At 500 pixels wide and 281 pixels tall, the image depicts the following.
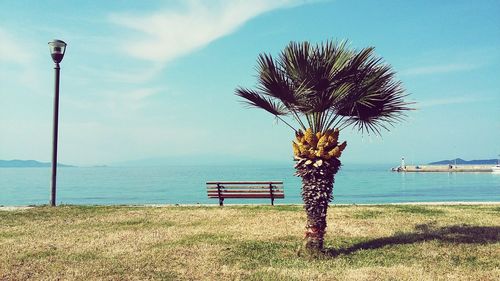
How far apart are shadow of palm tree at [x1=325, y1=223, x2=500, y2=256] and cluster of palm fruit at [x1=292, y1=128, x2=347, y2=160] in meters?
1.71

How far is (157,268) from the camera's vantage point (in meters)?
7.19

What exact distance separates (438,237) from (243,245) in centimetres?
407

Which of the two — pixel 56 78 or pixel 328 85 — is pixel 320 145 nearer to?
pixel 328 85

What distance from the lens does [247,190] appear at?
16281 mm

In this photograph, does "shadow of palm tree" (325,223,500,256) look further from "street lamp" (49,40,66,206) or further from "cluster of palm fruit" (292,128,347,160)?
"street lamp" (49,40,66,206)

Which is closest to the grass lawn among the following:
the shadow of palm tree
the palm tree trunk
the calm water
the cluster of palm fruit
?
the shadow of palm tree

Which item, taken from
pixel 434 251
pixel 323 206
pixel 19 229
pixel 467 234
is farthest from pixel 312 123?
pixel 19 229

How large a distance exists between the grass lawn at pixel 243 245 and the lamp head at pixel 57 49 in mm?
5547

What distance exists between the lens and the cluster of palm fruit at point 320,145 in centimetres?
802

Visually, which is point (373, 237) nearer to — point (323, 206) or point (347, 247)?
point (347, 247)

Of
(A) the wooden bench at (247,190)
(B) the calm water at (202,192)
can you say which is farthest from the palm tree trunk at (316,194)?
(B) the calm water at (202,192)

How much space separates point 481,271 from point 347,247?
97.7 inches

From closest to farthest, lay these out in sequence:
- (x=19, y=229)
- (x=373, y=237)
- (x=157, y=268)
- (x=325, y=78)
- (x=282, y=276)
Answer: (x=282, y=276) → (x=157, y=268) → (x=325, y=78) → (x=373, y=237) → (x=19, y=229)

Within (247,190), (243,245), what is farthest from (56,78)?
(243,245)
